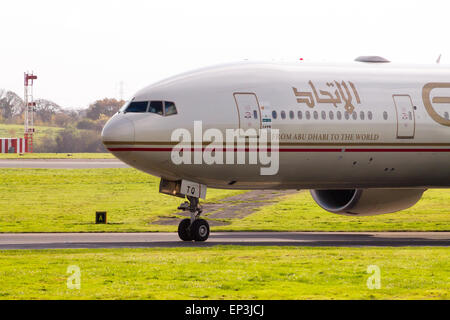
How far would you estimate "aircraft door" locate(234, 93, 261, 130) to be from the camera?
2788cm

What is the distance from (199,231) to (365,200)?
759cm

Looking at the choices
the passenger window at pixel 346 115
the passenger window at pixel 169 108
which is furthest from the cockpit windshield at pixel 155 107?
the passenger window at pixel 346 115

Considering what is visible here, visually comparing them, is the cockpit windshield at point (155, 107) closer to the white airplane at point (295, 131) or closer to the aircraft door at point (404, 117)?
the white airplane at point (295, 131)

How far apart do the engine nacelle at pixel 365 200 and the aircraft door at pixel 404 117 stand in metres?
2.94

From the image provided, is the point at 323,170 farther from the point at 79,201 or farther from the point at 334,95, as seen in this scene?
the point at 79,201

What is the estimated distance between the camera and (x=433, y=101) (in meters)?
Result: 31.3

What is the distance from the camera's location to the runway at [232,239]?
1057 inches

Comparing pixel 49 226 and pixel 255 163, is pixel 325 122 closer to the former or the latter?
pixel 255 163

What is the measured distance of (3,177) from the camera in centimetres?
6356

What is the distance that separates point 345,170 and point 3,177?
3920 cm

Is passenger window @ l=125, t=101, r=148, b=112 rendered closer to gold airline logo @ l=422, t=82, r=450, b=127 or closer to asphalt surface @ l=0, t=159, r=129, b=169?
gold airline logo @ l=422, t=82, r=450, b=127

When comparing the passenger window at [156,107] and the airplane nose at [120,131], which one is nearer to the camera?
the airplane nose at [120,131]
